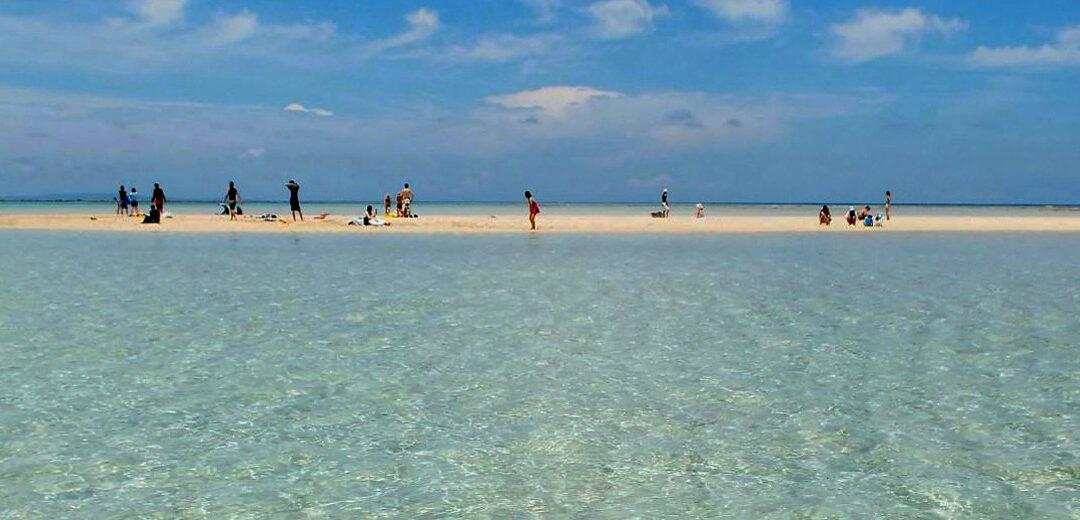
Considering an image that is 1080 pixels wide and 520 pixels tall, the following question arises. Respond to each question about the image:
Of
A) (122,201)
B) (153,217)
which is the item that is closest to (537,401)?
(153,217)

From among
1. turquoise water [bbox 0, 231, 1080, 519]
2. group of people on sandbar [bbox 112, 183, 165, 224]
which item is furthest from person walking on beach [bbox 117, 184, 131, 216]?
turquoise water [bbox 0, 231, 1080, 519]

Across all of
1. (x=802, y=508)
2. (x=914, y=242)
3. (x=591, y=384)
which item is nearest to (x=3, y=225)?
(x=914, y=242)

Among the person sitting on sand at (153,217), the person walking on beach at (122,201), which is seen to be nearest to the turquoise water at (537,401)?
the person sitting on sand at (153,217)

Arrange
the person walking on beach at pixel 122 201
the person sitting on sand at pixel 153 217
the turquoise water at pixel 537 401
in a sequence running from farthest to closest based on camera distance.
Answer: the person walking on beach at pixel 122 201 < the person sitting on sand at pixel 153 217 < the turquoise water at pixel 537 401

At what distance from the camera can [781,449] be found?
28.2 feet

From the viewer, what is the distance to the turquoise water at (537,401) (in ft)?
23.9

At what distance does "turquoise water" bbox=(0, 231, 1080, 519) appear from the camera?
729cm

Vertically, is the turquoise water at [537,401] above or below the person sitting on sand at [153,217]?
below

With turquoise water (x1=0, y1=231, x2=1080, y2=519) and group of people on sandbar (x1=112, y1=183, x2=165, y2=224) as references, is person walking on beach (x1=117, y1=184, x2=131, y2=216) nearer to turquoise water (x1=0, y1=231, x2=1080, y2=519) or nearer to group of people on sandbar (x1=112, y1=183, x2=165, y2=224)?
group of people on sandbar (x1=112, y1=183, x2=165, y2=224)

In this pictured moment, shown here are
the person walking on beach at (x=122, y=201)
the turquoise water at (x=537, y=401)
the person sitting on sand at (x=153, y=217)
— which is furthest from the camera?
the person walking on beach at (x=122, y=201)

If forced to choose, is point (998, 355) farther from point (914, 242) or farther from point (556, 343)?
point (914, 242)

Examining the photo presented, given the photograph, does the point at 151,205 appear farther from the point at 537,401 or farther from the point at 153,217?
the point at 537,401

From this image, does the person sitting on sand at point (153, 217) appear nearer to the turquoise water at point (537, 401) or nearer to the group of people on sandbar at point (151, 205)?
the group of people on sandbar at point (151, 205)

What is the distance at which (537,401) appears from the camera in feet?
34.4
